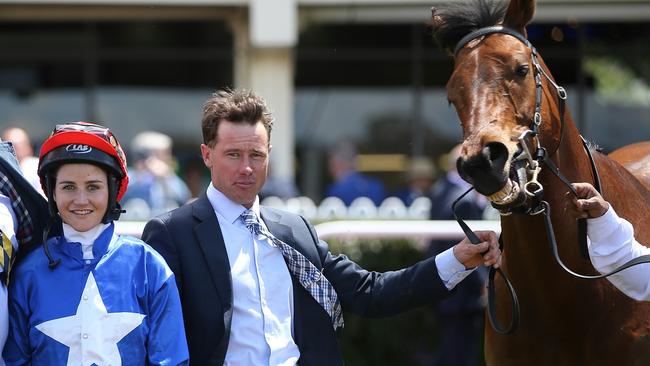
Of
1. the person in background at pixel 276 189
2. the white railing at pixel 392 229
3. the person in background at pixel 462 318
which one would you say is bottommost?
the person in background at pixel 462 318

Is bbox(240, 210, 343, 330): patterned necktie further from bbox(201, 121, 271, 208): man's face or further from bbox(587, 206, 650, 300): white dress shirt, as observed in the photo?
bbox(587, 206, 650, 300): white dress shirt

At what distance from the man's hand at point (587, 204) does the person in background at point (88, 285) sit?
131cm

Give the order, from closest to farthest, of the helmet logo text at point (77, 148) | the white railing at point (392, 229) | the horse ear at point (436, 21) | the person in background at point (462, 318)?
1. the helmet logo text at point (77, 148)
2. the horse ear at point (436, 21)
3. the white railing at point (392, 229)
4. the person in background at point (462, 318)

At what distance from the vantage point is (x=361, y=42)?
13.1 meters

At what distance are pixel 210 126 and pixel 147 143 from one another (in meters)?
6.37

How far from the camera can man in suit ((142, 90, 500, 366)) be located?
135 inches

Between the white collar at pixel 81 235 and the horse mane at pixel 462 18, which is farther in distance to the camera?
the horse mane at pixel 462 18

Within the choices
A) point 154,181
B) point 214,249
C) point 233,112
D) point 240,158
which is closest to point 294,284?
point 214,249

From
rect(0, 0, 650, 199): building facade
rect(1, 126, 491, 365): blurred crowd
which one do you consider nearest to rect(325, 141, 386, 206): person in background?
rect(1, 126, 491, 365): blurred crowd

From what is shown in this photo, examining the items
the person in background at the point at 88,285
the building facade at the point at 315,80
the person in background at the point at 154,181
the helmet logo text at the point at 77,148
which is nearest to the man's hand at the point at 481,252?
the person in background at the point at 88,285

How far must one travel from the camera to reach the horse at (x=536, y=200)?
3.47 m

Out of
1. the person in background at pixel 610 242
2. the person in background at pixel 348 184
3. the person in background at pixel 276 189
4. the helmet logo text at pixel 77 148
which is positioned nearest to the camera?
the helmet logo text at pixel 77 148

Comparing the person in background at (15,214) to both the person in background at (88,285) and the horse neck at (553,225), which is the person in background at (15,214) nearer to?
the person in background at (88,285)

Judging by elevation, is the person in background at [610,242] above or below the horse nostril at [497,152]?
below
